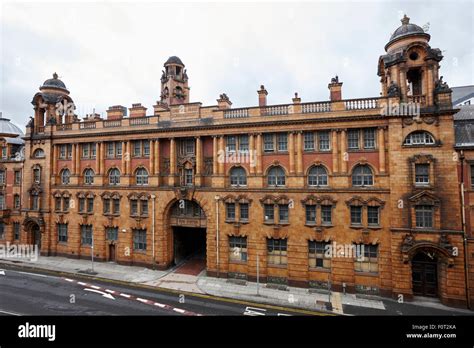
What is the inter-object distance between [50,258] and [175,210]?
62.8 ft

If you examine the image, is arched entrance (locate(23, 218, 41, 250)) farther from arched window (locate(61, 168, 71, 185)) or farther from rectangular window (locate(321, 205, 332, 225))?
rectangular window (locate(321, 205, 332, 225))

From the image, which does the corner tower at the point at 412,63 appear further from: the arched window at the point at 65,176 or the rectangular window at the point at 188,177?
the arched window at the point at 65,176

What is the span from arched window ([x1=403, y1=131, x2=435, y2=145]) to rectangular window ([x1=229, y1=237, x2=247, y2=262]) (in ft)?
59.7

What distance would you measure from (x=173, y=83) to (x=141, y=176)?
1969 centimetres

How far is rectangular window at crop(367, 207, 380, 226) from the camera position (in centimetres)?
2474

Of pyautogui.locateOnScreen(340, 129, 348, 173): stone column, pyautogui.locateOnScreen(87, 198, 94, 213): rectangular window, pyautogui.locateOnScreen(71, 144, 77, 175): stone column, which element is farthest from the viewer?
pyautogui.locateOnScreen(71, 144, 77, 175): stone column

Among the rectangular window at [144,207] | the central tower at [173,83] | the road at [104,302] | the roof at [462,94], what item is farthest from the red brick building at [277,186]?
the roof at [462,94]

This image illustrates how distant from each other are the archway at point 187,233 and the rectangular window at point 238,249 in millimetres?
4092

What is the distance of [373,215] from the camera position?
24.9m

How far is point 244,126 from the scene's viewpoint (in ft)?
94.5

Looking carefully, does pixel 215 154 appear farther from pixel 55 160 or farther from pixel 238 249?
pixel 55 160

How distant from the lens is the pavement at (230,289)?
21906mm

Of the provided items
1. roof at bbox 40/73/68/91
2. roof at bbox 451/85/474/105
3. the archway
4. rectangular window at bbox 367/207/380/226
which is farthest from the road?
roof at bbox 451/85/474/105
